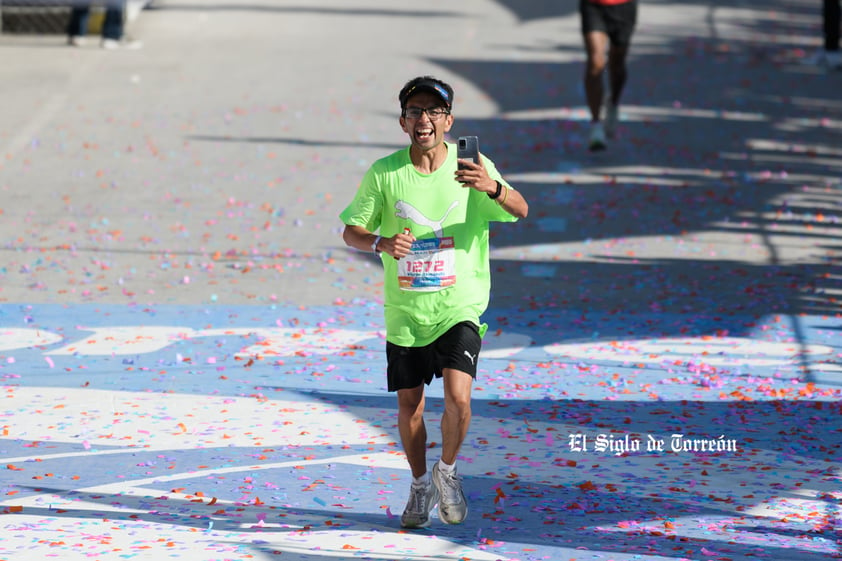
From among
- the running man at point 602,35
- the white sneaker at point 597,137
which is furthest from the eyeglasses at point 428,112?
the white sneaker at point 597,137

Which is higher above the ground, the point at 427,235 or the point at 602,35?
the point at 602,35

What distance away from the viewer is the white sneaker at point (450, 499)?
603 cm

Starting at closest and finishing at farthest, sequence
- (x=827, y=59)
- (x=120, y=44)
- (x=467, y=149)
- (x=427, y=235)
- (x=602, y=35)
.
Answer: (x=467, y=149), (x=427, y=235), (x=602, y=35), (x=120, y=44), (x=827, y=59)

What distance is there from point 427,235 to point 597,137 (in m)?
9.51

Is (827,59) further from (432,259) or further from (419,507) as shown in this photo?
(419,507)

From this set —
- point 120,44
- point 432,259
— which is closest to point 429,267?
point 432,259

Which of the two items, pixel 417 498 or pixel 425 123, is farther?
pixel 417 498

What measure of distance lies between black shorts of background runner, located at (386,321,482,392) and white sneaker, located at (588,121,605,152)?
935 cm

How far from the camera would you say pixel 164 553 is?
5.70 m

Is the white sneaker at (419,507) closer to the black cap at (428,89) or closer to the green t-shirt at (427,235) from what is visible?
the green t-shirt at (427,235)

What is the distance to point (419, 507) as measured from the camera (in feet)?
19.9

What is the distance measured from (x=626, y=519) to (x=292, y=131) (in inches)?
421

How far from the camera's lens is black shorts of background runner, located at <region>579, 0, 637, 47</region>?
14352 mm

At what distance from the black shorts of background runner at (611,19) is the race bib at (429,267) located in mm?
8695
